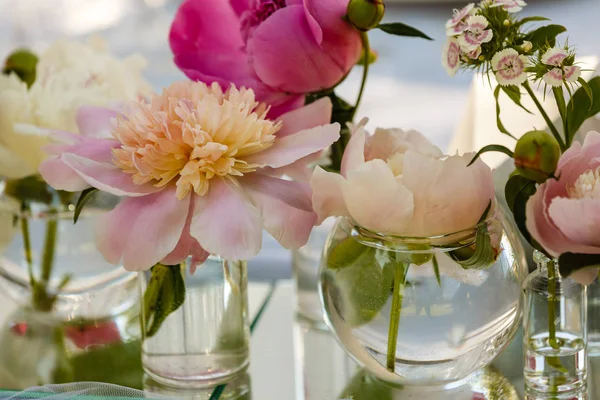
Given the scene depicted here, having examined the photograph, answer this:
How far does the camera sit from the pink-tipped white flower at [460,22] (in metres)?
0.45

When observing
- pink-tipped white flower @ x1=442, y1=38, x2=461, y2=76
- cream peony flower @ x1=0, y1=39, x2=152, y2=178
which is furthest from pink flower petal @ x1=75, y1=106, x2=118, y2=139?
pink-tipped white flower @ x1=442, y1=38, x2=461, y2=76

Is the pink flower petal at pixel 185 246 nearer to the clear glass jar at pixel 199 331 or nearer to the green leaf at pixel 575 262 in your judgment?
the clear glass jar at pixel 199 331

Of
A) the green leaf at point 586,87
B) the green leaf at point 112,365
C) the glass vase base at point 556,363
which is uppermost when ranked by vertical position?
the green leaf at point 586,87

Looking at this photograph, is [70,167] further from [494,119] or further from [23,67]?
[494,119]

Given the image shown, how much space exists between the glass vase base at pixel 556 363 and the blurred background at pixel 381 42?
803mm

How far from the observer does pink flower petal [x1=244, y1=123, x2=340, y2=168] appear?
0.47 metres

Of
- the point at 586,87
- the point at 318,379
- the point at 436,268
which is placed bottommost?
the point at 318,379

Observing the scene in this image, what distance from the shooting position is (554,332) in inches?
19.3

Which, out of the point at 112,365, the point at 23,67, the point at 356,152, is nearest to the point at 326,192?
the point at 356,152

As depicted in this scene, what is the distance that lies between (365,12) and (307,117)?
80 millimetres

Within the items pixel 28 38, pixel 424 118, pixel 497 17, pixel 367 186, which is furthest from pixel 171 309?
pixel 28 38

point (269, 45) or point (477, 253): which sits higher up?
point (269, 45)

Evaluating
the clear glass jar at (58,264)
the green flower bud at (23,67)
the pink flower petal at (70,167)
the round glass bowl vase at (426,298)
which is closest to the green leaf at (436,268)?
the round glass bowl vase at (426,298)

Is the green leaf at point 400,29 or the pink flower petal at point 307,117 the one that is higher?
the green leaf at point 400,29
